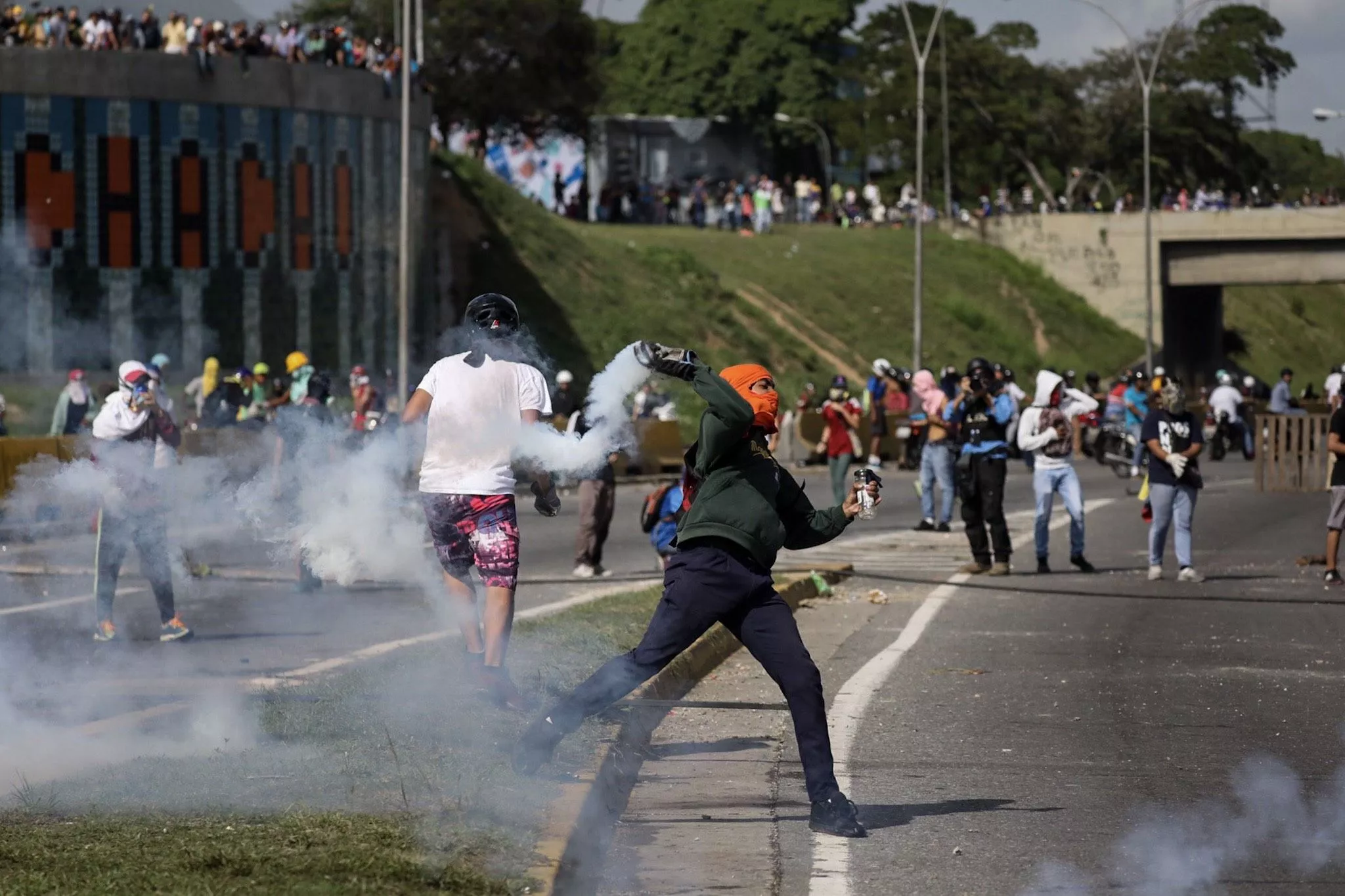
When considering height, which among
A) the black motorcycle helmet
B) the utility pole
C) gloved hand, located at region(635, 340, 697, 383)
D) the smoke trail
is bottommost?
the smoke trail

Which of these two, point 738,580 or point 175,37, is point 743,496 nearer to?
point 738,580

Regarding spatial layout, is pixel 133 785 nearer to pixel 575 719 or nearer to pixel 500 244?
pixel 575 719

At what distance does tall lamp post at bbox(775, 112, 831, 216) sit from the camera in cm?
8188

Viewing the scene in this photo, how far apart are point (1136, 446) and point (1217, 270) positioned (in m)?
35.6

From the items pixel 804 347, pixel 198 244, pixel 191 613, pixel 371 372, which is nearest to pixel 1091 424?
pixel 371 372

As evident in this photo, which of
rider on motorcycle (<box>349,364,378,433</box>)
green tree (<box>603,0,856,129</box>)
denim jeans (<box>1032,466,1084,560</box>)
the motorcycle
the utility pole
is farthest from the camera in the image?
green tree (<box>603,0,856,129</box>)

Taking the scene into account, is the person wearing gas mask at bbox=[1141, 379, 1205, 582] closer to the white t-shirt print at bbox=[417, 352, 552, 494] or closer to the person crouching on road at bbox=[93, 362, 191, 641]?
the person crouching on road at bbox=[93, 362, 191, 641]

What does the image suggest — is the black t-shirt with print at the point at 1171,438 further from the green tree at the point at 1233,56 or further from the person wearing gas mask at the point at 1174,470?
the green tree at the point at 1233,56

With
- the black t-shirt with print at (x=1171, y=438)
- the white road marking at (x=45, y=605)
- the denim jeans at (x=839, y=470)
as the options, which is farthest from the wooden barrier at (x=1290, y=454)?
the white road marking at (x=45, y=605)

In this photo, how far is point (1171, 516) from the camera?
15922 millimetres

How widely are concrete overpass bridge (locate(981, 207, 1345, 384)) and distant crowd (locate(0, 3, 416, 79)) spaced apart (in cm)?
3615

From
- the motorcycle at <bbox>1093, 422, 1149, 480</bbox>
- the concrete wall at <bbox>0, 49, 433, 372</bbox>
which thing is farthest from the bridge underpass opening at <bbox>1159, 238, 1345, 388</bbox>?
the concrete wall at <bbox>0, 49, 433, 372</bbox>

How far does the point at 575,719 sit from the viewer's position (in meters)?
7.04

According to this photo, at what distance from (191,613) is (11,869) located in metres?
7.66
